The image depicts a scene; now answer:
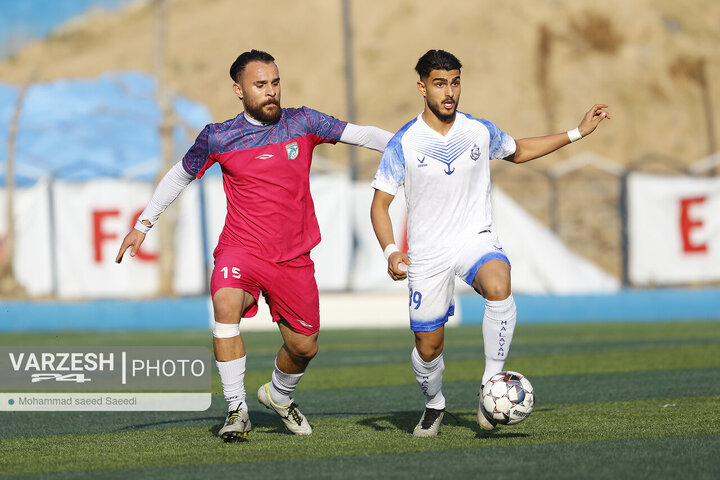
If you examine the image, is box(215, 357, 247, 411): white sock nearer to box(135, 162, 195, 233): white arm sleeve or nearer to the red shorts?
the red shorts

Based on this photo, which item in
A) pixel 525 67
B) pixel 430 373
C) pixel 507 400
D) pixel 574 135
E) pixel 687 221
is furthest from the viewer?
pixel 525 67

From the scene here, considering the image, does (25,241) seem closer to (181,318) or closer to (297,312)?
(181,318)

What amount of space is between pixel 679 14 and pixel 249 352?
133 feet

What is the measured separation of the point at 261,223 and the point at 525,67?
40660mm

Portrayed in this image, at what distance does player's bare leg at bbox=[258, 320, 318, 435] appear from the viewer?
7238 millimetres

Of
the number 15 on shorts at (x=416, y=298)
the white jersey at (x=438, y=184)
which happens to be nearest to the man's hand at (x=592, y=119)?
the white jersey at (x=438, y=184)

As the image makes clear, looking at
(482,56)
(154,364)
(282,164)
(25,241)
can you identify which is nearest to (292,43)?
(482,56)

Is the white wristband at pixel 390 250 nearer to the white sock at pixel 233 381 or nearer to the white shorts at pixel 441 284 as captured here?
the white shorts at pixel 441 284

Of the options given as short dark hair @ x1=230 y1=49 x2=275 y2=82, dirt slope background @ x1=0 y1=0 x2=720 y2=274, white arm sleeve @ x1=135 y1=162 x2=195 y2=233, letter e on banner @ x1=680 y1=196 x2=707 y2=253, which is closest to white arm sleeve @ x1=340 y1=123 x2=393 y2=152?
short dark hair @ x1=230 y1=49 x2=275 y2=82

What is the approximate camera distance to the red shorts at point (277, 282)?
6.98 meters

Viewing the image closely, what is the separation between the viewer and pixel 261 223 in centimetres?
709

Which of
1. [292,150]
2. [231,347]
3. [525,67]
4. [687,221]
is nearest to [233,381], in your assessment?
[231,347]

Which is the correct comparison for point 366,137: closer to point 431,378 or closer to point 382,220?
point 382,220

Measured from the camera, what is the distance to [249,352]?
15.1 m
